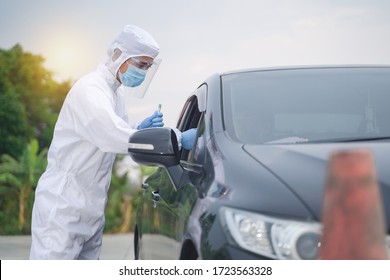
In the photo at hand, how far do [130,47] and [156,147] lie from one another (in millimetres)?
1583

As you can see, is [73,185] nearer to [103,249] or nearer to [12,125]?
[103,249]

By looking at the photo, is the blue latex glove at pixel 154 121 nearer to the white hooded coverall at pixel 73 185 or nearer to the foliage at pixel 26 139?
the white hooded coverall at pixel 73 185

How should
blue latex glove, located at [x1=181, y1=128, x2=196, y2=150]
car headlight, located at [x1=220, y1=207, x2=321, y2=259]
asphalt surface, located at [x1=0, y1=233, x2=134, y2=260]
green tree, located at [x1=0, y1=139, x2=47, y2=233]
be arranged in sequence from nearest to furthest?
car headlight, located at [x1=220, y1=207, x2=321, y2=259] → blue latex glove, located at [x1=181, y1=128, x2=196, y2=150] → asphalt surface, located at [x1=0, y1=233, x2=134, y2=260] → green tree, located at [x1=0, y1=139, x2=47, y2=233]

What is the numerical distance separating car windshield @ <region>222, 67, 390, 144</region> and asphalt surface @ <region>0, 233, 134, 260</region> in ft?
23.6

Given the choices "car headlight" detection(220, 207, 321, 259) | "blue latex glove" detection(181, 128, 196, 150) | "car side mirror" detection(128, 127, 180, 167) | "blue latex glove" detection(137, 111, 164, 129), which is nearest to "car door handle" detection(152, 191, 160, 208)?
"blue latex glove" detection(181, 128, 196, 150)

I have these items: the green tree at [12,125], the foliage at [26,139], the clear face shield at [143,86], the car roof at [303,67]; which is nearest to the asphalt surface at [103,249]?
the foliage at [26,139]

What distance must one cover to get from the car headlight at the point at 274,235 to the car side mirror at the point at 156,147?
799 mm

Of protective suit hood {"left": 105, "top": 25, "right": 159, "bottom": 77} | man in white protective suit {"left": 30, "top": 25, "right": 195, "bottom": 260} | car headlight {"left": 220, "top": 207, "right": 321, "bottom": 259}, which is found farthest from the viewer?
protective suit hood {"left": 105, "top": 25, "right": 159, "bottom": 77}

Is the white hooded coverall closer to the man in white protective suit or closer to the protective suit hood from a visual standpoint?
the man in white protective suit

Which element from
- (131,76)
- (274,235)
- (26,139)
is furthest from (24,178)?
(274,235)

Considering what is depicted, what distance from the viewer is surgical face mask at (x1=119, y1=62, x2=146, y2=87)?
4988mm

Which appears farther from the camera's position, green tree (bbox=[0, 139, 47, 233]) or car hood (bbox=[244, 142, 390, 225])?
green tree (bbox=[0, 139, 47, 233])
